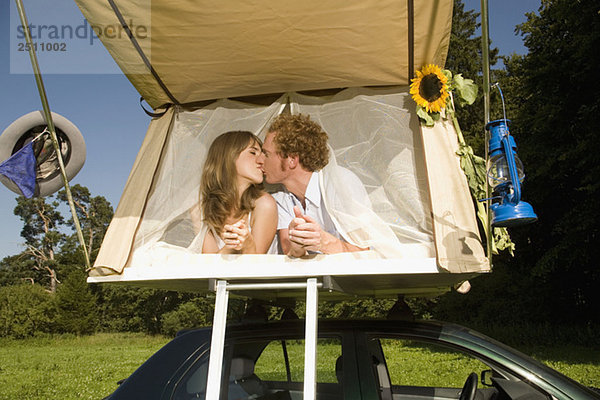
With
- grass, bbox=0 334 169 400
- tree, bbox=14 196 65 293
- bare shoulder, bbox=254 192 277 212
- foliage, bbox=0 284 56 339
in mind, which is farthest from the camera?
tree, bbox=14 196 65 293

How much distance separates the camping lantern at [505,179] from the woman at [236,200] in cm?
120

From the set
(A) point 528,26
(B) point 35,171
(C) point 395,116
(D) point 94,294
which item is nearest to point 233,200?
(C) point 395,116

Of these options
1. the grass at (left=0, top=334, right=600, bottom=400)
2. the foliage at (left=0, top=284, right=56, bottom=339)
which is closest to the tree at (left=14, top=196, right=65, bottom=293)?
the foliage at (left=0, top=284, right=56, bottom=339)

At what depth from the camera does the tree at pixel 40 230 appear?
1876 inches

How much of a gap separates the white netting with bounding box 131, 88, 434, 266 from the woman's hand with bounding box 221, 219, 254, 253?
7.3 inches

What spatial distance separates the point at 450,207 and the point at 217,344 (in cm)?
139

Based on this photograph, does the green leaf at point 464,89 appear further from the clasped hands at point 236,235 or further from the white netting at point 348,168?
the clasped hands at point 236,235

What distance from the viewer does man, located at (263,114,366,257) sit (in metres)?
2.64

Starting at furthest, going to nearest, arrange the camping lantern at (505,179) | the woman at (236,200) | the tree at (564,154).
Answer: the tree at (564,154) < the woman at (236,200) < the camping lantern at (505,179)

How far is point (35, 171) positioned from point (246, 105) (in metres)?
1.43

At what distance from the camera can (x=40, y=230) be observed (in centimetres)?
5150

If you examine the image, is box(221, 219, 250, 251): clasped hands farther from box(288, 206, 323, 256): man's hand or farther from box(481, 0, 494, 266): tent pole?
box(481, 0, 494, 266): tent pole

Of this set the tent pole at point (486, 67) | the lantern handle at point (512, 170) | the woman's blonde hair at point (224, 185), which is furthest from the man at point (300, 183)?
the lantern handle at point (512, 170)

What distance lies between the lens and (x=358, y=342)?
2.71 meters
